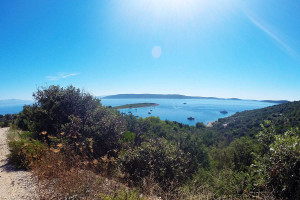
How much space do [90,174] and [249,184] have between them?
4.50 metres

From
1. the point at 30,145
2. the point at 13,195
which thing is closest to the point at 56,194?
the point at 13,195

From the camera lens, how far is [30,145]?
5.08 meters

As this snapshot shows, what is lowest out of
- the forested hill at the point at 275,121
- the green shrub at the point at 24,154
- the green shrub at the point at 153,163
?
the forested hill at the point at 275,121

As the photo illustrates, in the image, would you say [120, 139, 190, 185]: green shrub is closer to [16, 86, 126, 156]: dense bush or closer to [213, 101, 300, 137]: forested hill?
[16, 86, 126, 156]: dense bush

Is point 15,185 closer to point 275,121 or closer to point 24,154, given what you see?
point 24,154

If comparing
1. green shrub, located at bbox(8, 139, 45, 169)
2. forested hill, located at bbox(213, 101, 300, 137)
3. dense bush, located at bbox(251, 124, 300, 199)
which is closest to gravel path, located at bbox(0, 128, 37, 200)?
green shrub, located at bbox(8, 139, 45, 169)

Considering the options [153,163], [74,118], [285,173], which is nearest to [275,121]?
[285,173]

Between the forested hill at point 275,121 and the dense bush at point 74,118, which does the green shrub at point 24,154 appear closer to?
the dense bush at point 74,118

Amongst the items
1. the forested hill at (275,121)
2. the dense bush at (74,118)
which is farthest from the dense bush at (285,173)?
the forested hill at (275,121)

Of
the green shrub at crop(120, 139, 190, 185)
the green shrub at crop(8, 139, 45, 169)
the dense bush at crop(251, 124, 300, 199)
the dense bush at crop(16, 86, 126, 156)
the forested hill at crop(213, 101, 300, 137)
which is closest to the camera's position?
the dense bush at crop(251, 124, 300, 199)

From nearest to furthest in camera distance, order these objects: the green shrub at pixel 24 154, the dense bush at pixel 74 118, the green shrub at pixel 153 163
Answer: the green shrub at pixel 24 154 < the green shrub at pixel 153 163 < the dense bush at pixel 74 118

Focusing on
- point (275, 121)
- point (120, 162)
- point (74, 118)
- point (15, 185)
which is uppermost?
point (74, 118)

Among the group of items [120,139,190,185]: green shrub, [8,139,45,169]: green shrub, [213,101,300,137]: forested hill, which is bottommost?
[213,101,300,137]: forested hill

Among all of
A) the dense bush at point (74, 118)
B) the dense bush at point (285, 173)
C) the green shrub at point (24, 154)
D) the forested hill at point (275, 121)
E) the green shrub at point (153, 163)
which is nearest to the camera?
the dense bush at point (285, 173)
